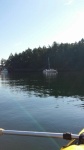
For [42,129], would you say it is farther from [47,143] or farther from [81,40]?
[81,40]

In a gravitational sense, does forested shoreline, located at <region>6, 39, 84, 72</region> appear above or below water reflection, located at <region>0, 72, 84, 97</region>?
above

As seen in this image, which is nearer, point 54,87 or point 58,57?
point 54,87

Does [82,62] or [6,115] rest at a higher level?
[82,62]

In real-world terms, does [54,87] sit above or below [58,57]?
below

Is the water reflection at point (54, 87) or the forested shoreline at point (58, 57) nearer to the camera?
the water reflection at point (54, 87)

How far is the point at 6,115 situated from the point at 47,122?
5.62m

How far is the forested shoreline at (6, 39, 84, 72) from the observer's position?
156500mm

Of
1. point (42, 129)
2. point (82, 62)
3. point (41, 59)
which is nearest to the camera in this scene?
point (42, 129)

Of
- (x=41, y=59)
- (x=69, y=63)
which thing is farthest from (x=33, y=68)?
(x=69, y=63)

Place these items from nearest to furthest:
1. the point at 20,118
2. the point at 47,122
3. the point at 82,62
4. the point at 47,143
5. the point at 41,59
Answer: the point at 47,143, the point at 47,122, the point at 20,118, the point at 82,62, the point at 41,59

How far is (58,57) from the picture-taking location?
168875mm

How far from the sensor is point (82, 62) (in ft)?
504

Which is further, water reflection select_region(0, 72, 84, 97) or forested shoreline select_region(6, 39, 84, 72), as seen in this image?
forested shoreline select_region(6, 39, 84, 72)

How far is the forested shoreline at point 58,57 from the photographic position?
156500 mm
